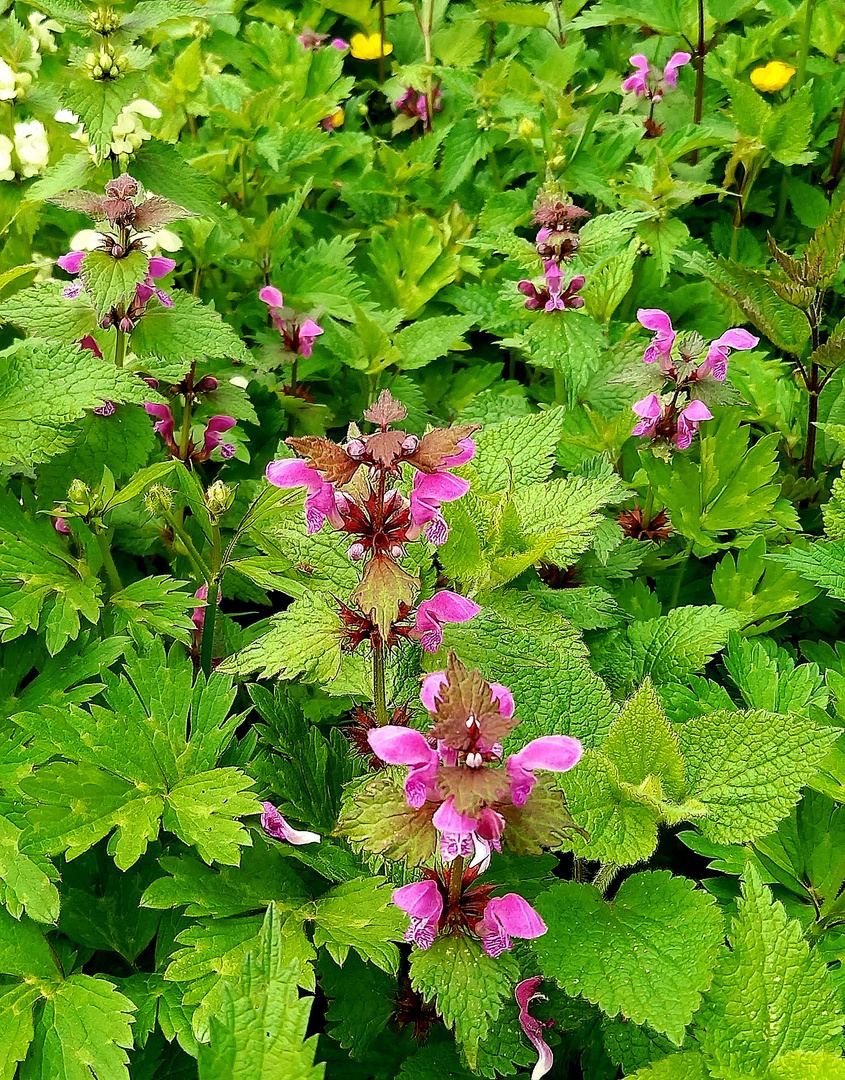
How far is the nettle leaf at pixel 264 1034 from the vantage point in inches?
33.6

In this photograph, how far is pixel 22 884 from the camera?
1244mm

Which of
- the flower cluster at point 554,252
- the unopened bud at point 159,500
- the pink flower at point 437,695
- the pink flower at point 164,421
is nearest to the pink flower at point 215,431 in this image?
the pink flower at point 164,421

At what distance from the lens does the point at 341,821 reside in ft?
3.43

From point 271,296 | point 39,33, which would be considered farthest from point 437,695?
point 39,33

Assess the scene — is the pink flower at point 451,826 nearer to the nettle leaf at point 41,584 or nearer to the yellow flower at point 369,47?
the nettle leaf at point 41,584

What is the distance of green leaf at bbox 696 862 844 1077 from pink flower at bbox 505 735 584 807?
32cm

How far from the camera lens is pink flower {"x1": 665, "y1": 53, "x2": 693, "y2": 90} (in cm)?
269

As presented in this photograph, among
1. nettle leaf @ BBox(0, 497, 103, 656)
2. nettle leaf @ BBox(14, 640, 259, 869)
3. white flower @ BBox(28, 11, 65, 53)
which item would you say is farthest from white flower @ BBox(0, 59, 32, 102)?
nettle leaf @ BBox(14, 640, 259, 869)

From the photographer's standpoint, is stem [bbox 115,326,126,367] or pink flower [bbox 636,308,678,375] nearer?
stem [bbox 115,326,126,367]

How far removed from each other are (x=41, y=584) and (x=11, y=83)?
4.41 ft

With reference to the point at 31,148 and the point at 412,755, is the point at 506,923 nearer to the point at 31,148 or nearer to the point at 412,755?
the point at 412,755

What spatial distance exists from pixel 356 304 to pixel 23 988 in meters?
1.61

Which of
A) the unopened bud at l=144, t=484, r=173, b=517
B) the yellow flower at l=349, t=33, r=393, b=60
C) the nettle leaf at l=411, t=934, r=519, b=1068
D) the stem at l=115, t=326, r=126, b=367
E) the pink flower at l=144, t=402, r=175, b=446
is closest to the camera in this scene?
the nettle leaf at l=411, t=934, r=519, b=1068

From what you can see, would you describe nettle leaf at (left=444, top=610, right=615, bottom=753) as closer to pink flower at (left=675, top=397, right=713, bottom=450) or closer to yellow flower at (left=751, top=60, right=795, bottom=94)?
pink flower at (left=675, top=397, right=713, bottom=450)
